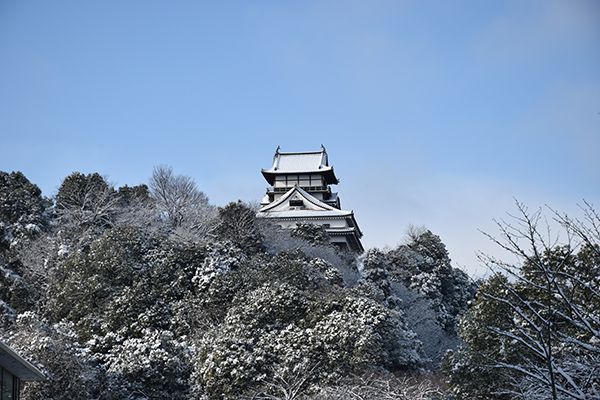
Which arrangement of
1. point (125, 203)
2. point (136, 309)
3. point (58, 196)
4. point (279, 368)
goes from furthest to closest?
point (125, 203) → point (58, 196) → point (136, 309) → point (279, 368)

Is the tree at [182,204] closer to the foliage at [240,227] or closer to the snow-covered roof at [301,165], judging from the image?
the foliage at [240,227]

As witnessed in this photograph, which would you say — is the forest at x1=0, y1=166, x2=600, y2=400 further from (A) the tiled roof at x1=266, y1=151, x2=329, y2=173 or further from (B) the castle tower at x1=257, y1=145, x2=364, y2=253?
(A) the tiled roof at x1=266, y1=151, x2=329, y2=173

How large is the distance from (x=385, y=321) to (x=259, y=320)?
379cm

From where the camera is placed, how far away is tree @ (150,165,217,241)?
25891 millimetres

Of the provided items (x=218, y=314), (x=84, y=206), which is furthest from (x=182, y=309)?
(x=84, y=206)

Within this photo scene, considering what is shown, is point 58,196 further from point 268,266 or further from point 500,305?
point 500,305

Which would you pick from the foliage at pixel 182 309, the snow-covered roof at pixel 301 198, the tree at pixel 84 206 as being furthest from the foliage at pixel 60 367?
the snow-covered roof at pixel 301 198

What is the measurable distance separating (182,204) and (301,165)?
1770 cm

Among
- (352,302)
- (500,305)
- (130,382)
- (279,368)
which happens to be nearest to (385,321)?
(352,302)

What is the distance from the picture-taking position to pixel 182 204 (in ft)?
91.4

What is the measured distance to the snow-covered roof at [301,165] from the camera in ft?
142

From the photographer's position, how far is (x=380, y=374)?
16.3 meters

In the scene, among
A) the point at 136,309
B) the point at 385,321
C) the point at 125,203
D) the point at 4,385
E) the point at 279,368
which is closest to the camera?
the point at 4,385

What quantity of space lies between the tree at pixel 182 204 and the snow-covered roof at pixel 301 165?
15.0 meters
